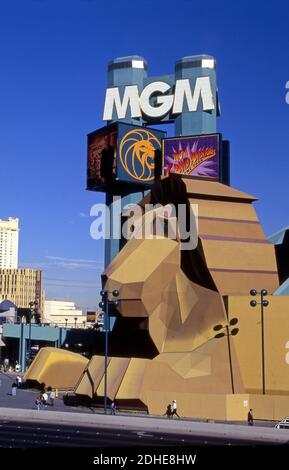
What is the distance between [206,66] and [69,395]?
150ft

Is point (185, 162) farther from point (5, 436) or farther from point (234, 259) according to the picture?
point (5, 436)

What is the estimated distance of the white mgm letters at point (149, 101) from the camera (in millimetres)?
77500

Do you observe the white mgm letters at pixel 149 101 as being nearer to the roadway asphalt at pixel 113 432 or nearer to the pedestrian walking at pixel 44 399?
the pedestrian walking at pixel 44 399

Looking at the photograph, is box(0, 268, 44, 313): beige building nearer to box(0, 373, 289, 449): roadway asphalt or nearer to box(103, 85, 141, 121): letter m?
box(103, 85, 141, 121): letter m

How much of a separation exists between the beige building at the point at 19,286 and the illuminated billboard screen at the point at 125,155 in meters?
103

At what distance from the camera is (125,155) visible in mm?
76062

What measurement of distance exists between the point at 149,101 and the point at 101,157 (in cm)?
924

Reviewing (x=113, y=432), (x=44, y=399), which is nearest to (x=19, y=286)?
(x=44, y=399)

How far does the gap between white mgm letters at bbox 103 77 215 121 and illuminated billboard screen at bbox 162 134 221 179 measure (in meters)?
5.44

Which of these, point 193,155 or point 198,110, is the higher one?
point 198,110

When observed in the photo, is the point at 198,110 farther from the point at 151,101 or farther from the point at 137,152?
the point at 137,152

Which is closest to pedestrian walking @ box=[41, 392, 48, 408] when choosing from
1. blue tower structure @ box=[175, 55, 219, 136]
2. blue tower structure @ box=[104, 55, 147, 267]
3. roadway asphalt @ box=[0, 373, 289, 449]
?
roadway asphalt @ box=[0, 373, 289, 449]

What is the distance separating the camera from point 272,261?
4162 centimetres
